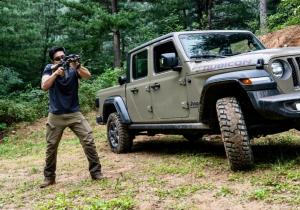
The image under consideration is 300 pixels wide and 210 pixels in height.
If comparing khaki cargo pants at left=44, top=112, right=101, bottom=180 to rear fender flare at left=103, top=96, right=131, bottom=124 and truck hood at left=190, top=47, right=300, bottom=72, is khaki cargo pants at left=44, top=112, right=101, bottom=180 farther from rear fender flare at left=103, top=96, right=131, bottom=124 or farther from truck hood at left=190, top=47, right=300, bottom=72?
rear fender flare at left=103, top=96, right=131, bottom=124

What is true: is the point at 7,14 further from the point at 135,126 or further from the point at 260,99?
the point at 260,99

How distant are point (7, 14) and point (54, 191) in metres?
15.7

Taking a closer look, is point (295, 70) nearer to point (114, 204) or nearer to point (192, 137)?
point (114, 204)

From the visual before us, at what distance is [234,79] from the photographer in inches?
207

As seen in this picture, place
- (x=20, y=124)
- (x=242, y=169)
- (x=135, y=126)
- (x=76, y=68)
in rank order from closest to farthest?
(x=242, y=169) → (x=76, y=68) → (x=135, y=126) → (x=20, y=124)

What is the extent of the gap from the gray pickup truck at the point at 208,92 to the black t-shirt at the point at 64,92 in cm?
129

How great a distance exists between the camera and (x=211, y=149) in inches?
307

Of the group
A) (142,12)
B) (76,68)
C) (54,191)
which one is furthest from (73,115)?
(142,12)

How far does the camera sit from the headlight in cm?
525

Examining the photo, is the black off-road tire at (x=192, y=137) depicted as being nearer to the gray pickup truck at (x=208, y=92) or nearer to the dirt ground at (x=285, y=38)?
the gray pickup truck at (x=208, y=92)

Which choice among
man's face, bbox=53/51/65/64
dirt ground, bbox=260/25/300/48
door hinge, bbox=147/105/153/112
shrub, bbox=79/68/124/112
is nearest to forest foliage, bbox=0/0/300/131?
shrub, bbox=79/68/124/112

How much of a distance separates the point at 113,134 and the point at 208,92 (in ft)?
11.4

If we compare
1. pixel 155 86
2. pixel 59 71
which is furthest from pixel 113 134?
pixel 59 71

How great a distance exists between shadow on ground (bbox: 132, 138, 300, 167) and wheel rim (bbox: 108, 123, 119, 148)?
16.0 inches
